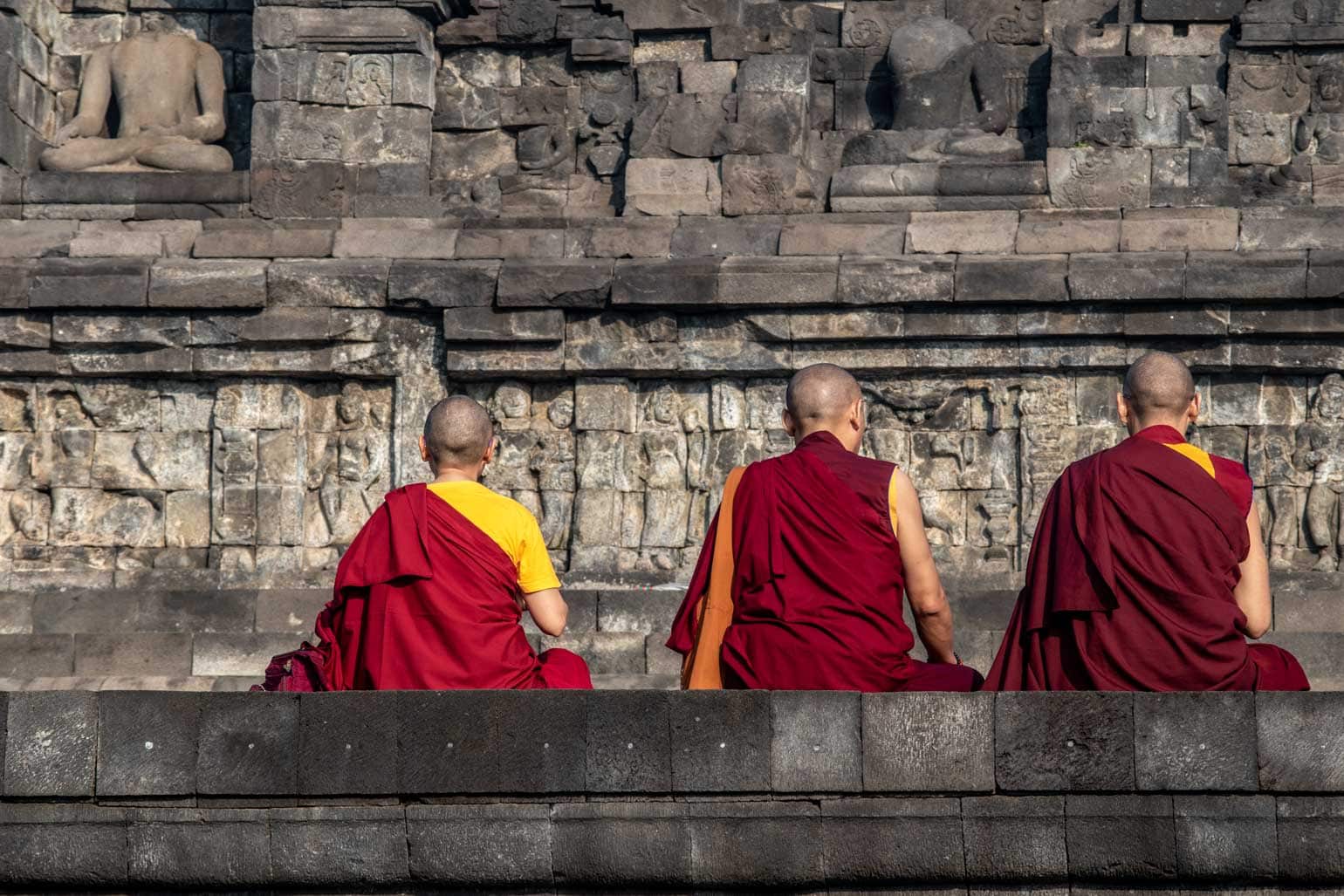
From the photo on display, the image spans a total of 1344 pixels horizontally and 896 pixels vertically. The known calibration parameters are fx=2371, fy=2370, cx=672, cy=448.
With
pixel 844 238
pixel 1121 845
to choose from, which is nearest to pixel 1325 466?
pixel 844 238

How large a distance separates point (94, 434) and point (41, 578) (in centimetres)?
100

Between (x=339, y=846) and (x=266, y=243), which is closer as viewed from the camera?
(x=339, y=846)

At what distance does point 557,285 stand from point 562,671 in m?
5.92

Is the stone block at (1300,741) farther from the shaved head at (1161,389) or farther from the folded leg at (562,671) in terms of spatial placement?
the folded leg at (562,671)

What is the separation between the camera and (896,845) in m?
8.10

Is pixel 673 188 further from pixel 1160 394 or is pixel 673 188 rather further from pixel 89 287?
pixel 1160 394

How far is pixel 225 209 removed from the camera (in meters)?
16.2

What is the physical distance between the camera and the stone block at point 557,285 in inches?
587

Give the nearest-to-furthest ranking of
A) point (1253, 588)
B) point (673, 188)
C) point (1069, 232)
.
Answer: point (1253, 588), point (1069, 232), point (673, 188)

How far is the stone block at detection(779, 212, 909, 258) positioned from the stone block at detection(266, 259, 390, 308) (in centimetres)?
260

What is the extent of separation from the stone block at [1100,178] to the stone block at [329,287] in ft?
14.3

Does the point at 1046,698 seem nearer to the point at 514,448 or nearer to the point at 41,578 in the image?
the point at 514,448

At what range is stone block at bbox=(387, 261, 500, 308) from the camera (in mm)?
15031

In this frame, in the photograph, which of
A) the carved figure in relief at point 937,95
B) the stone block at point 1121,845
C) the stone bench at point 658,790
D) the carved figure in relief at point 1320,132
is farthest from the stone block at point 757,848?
the carved figure in relief at point 1320,132
